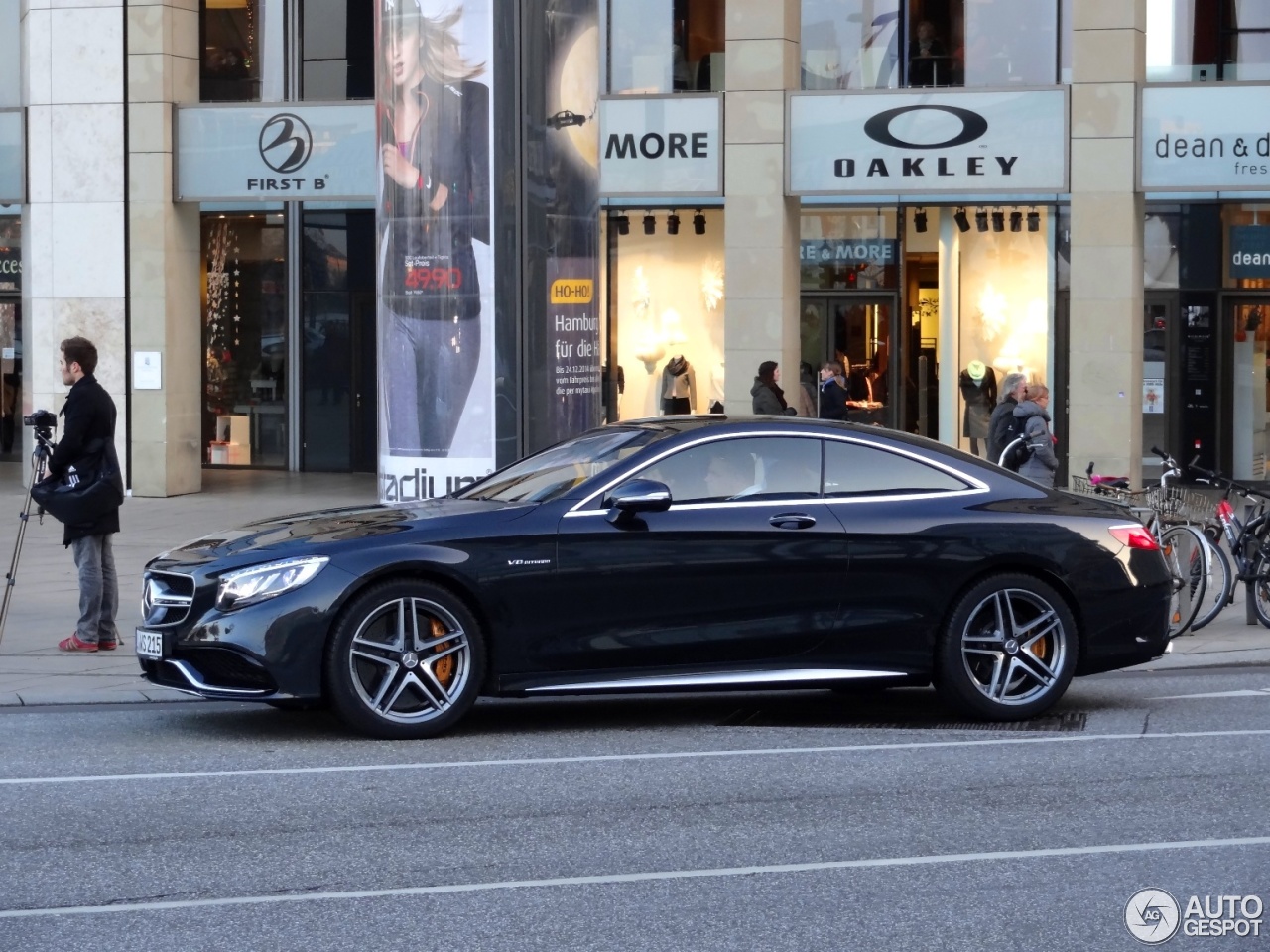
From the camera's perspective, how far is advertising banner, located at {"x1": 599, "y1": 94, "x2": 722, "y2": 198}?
2131 cm

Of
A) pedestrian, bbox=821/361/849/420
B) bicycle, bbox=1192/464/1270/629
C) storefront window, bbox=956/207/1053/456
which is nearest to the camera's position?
bicycle, bbox=1192/464/1270/629

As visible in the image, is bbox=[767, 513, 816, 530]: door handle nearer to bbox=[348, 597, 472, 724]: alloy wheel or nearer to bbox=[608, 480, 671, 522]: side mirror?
bbox=[608, 480, 671, 522]: side mirror

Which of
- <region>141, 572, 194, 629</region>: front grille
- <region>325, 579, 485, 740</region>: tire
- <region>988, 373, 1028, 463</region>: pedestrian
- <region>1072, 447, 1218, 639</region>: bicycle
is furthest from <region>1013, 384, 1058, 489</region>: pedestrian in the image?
<region>141, 572, 194, 629</region>: front grille

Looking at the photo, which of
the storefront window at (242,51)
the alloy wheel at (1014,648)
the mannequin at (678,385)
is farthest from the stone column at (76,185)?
the alloy wheel at (1014,648)

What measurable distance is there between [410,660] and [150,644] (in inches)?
49.9

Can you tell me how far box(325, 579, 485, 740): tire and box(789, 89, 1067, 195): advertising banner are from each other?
1320 centimetres

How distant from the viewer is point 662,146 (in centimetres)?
2145

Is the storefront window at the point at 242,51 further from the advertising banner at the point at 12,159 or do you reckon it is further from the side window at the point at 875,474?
the side window at the point at 875,474

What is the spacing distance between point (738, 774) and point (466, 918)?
2446 mm

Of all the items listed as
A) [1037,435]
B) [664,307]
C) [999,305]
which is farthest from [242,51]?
[1037,435]

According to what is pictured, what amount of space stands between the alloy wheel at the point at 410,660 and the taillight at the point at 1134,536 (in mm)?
3337

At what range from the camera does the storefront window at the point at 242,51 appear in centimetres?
2525

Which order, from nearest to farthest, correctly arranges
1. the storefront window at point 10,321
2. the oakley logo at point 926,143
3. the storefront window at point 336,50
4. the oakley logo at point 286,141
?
the oakley logo at point 926,143, the oakley logo at point 286,141, the storefront window at point 336,50, the storefront window at point 10,321

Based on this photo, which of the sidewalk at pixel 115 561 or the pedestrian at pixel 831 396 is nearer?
the sidewalk at pixel 115 561
